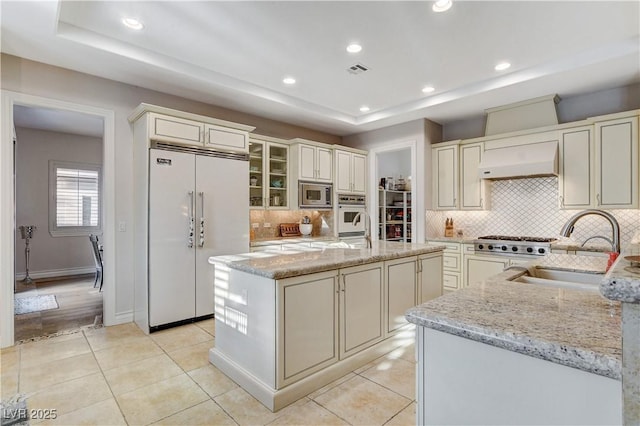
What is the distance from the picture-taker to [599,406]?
0.74m

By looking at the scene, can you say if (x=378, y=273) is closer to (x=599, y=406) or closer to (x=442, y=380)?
(x=442, y=380)

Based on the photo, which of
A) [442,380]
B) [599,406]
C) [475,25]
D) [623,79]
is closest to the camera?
[599,406]

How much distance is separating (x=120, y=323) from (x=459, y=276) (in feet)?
14.3

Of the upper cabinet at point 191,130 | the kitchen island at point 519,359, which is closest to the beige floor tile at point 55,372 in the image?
the upper cabinet at point 191,130

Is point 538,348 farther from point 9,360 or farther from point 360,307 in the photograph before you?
point 9,360

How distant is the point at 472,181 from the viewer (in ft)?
15.8

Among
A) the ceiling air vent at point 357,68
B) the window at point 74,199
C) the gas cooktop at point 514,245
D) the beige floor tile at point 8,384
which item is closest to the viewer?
the beige floor tile at point 8,384

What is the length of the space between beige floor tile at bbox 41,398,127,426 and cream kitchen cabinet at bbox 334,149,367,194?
13.5ft

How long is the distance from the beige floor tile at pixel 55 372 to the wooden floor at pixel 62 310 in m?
0.87

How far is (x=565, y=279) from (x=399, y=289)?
143cm

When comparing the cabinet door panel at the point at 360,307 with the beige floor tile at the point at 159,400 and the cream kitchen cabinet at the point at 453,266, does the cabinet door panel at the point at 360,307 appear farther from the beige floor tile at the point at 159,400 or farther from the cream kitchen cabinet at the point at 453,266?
the cream kitchen cabinet at the point at 453,266

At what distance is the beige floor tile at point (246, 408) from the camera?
6.49 feet

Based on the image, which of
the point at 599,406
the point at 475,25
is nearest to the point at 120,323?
the point at 599,406

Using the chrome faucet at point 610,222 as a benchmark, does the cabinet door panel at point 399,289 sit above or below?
below
